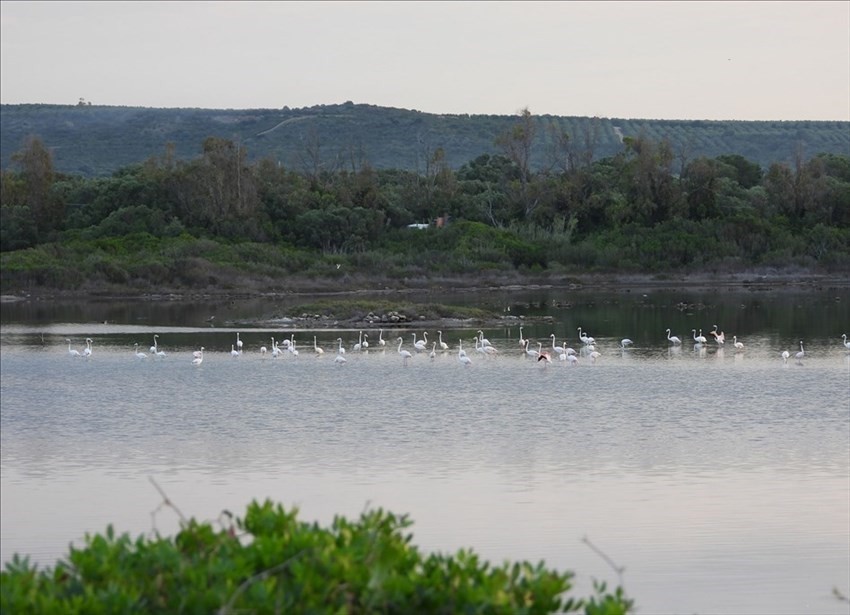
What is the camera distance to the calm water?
1412 cm

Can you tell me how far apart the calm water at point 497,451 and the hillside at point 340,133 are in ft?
338

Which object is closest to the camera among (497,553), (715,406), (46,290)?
(497,553)

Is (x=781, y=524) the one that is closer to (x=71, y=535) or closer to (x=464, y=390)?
(x=71, y=535)

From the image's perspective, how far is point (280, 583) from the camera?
6047 millimetres

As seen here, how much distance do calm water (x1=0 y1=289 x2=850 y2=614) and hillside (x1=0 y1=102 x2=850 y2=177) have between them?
103 meters

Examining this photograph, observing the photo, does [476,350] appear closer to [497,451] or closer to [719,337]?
[719,337]

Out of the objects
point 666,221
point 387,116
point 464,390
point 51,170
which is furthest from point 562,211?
point 387,116

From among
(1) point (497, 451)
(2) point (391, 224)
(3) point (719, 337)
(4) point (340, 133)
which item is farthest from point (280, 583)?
(4) point (340, 133)

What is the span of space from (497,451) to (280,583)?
14.3 metres

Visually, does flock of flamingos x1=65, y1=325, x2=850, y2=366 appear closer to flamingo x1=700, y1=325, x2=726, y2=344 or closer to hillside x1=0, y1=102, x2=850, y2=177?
flamingo x1=700, y1=325, x2=726, y2=344

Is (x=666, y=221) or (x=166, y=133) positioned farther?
(x=166, y=133)

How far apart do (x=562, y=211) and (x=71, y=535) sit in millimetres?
63701

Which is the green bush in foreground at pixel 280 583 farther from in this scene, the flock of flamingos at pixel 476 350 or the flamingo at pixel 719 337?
the flamingo at pixel 719 337

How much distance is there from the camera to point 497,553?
13.9 m
